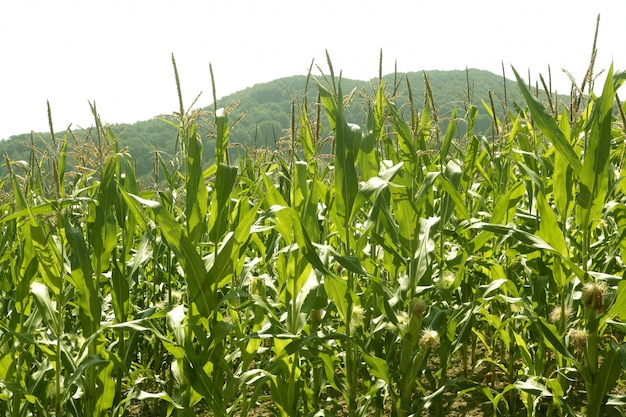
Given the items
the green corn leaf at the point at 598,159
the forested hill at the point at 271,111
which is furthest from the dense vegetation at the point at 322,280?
the forested hill at the point at 271,111

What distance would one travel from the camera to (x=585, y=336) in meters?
2.14

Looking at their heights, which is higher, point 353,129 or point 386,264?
point 353,129

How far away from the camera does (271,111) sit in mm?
102375

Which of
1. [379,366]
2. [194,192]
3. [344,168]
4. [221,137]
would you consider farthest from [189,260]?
[379,366]

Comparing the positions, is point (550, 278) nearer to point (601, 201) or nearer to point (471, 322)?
point (471, 322)

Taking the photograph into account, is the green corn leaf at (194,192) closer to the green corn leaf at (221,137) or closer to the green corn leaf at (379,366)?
the green corn leaf at (221,137)

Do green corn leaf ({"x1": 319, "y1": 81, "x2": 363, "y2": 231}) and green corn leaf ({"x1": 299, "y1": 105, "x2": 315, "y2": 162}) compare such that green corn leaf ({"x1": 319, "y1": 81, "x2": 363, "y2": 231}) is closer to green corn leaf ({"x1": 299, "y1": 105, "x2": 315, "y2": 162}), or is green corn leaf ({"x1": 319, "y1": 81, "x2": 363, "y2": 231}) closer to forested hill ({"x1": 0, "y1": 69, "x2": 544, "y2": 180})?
forested hill ({"x1": 0, "y1": 69, "x2": 544, "y2": 180})

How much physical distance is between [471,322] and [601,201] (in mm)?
780

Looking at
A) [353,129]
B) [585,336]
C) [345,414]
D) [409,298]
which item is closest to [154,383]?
[345,414]

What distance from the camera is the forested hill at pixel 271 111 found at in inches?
548

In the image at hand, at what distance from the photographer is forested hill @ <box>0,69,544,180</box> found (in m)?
13.9

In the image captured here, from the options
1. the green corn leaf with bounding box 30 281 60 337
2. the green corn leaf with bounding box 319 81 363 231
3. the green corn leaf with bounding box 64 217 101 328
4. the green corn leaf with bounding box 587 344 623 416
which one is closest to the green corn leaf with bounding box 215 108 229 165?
the green corn leaf with bounding box 319 81 363 231

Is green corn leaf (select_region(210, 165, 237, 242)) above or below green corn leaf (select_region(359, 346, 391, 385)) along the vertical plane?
above

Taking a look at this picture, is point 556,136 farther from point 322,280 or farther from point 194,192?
point 194,192
